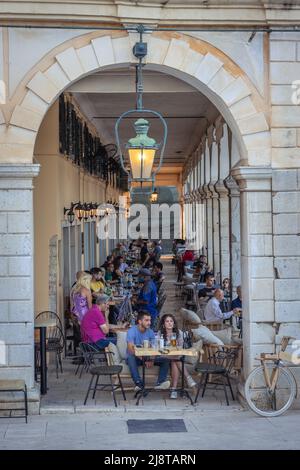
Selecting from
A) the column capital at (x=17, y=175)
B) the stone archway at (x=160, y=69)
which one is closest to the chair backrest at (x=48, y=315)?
the column capital at (x=17, y=175)

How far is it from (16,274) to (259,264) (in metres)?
3.03

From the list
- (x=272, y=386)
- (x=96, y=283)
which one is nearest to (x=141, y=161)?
(x=272, y=386)

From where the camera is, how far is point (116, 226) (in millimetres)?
35031

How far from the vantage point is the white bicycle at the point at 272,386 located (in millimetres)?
10734

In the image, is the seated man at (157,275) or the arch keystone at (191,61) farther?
the seated man at (157,275)

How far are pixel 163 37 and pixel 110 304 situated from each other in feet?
21.7

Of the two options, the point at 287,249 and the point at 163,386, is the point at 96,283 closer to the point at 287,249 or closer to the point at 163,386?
the point at 163,386

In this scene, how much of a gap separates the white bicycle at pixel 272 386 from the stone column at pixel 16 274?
2715 mm

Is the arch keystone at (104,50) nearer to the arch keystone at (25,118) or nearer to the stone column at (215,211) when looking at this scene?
the arch keystone at (25,118)

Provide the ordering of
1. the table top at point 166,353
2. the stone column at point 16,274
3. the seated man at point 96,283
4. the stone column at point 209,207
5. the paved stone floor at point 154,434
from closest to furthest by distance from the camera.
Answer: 1. the paved stone floor at point 154,434
2. the stone column at point 16,274
3. the table top at point 166,353
4. the seated man at point 96,283
5. the stone column at point 209,207

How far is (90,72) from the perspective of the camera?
10.9m

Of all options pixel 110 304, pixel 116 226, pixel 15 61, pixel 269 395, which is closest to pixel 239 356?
pixel 269 395
